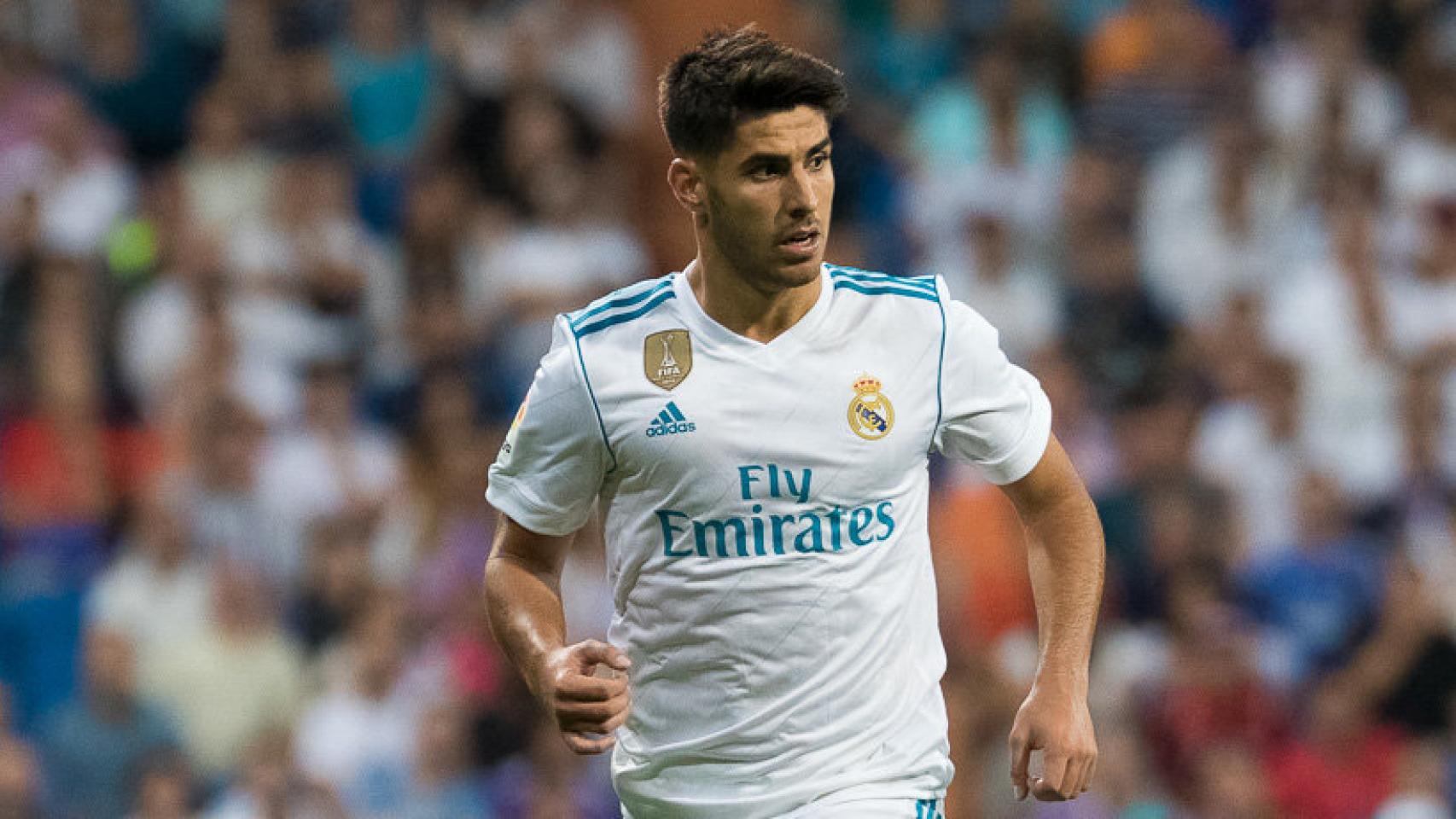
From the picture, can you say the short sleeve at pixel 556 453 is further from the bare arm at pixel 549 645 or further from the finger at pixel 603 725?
the finger at pixel 603 725

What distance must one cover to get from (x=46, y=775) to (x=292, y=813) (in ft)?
3.88

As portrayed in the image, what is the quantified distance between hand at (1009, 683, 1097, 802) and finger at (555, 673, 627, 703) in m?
0.83

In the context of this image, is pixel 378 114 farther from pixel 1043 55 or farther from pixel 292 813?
pixel 292 813

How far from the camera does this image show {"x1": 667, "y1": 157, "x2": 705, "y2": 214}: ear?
15.2ft

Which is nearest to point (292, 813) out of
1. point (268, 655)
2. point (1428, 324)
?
point (268, 655)

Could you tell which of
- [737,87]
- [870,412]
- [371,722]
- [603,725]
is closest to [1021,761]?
[870,412]

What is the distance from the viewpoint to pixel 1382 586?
9.07m

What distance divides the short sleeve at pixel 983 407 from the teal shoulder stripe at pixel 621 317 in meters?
0.58

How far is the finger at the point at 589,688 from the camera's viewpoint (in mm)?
4094

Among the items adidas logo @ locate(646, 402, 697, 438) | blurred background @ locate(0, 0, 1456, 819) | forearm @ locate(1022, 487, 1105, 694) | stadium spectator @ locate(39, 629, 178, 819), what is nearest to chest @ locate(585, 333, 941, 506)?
adidas logo @ locate(646, 402, 697, 438)

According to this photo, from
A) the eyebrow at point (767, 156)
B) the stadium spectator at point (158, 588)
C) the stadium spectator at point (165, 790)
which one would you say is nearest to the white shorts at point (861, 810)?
the eyebrow at point (767, 156)

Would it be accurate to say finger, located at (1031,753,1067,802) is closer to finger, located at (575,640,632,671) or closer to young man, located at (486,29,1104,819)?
young man, located at (486,29,1104,819)

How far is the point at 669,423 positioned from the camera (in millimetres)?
4551

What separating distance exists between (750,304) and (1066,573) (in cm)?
87
